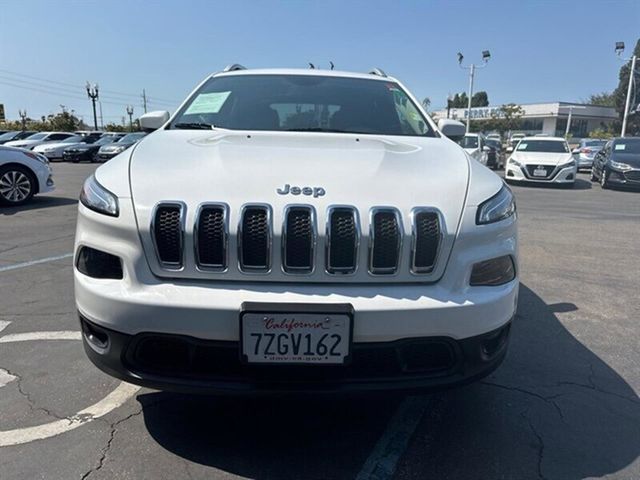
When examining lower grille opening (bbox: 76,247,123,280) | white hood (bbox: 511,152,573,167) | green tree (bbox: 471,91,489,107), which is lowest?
white hood (bbox: 511,152,573,167)

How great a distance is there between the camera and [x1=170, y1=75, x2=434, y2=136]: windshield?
321cm

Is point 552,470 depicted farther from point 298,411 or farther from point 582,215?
point 582,215

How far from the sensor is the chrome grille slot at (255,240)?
195 cm

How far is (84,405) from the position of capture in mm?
2604

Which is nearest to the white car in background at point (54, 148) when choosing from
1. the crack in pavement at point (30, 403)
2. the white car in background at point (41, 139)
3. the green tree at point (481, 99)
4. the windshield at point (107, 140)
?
the white car in background at point (41, 139)

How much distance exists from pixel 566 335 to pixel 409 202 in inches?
91.4

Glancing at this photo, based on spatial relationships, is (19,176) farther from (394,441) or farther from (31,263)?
(394,441)

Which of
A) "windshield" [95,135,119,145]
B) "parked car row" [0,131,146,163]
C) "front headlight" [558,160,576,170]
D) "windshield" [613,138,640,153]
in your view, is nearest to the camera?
"front headlight" [558,160,576,170]

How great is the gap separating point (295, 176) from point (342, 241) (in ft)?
1.23

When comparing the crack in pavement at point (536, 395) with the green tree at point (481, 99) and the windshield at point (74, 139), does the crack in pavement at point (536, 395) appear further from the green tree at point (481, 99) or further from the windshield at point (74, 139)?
the green tree at point (481, 99)

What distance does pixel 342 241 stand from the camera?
1970 millimetres

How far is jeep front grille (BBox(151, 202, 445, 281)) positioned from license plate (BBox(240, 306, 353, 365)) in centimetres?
19

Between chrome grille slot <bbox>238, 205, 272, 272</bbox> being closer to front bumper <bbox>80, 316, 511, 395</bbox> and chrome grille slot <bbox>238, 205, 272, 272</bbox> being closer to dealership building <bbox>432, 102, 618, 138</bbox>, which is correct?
front bumper <bbox>80, 316, 511, 395</bbox>

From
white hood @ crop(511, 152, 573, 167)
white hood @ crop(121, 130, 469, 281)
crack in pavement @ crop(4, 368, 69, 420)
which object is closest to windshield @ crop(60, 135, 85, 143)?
white hood @ crop(511, 152, 573, 167)
